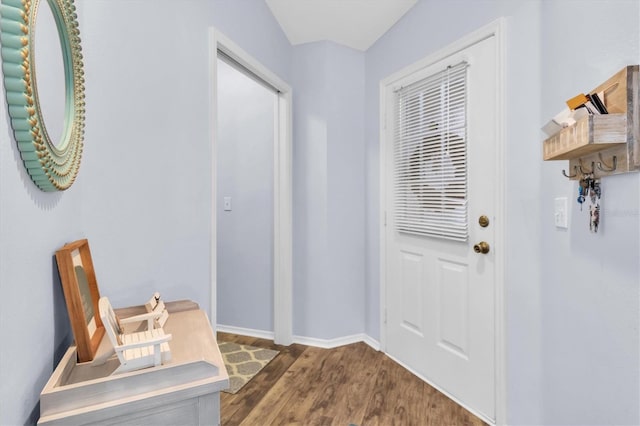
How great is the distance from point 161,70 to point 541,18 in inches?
65.8

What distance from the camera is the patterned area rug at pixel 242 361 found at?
7.14 feet

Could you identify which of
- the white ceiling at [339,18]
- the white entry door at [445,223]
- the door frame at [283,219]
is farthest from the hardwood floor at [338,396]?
the white ceiling at [339,18]

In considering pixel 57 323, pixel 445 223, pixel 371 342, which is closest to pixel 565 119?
pixel 445 223

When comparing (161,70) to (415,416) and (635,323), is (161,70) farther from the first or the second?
(415,416)

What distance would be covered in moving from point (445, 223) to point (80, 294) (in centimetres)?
180

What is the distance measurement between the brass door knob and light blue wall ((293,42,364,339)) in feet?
3.63

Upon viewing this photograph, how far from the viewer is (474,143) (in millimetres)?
1840

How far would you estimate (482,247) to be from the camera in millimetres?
1781

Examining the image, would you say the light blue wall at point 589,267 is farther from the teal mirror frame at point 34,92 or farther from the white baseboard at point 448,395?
the teal mirror frame at point 34,92

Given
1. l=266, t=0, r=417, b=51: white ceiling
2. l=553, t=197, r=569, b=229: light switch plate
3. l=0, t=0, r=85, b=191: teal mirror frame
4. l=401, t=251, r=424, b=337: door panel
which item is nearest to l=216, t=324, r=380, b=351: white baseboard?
l=401, t=251, r=424, b=337: door panel

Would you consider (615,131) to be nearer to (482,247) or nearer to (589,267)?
(589,267)

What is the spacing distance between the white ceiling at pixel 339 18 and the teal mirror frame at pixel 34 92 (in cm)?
170

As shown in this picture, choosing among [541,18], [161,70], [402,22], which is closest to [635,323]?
[541,18]

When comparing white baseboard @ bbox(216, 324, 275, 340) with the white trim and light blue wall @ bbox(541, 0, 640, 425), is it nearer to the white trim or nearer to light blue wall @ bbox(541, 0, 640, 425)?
the white trim
